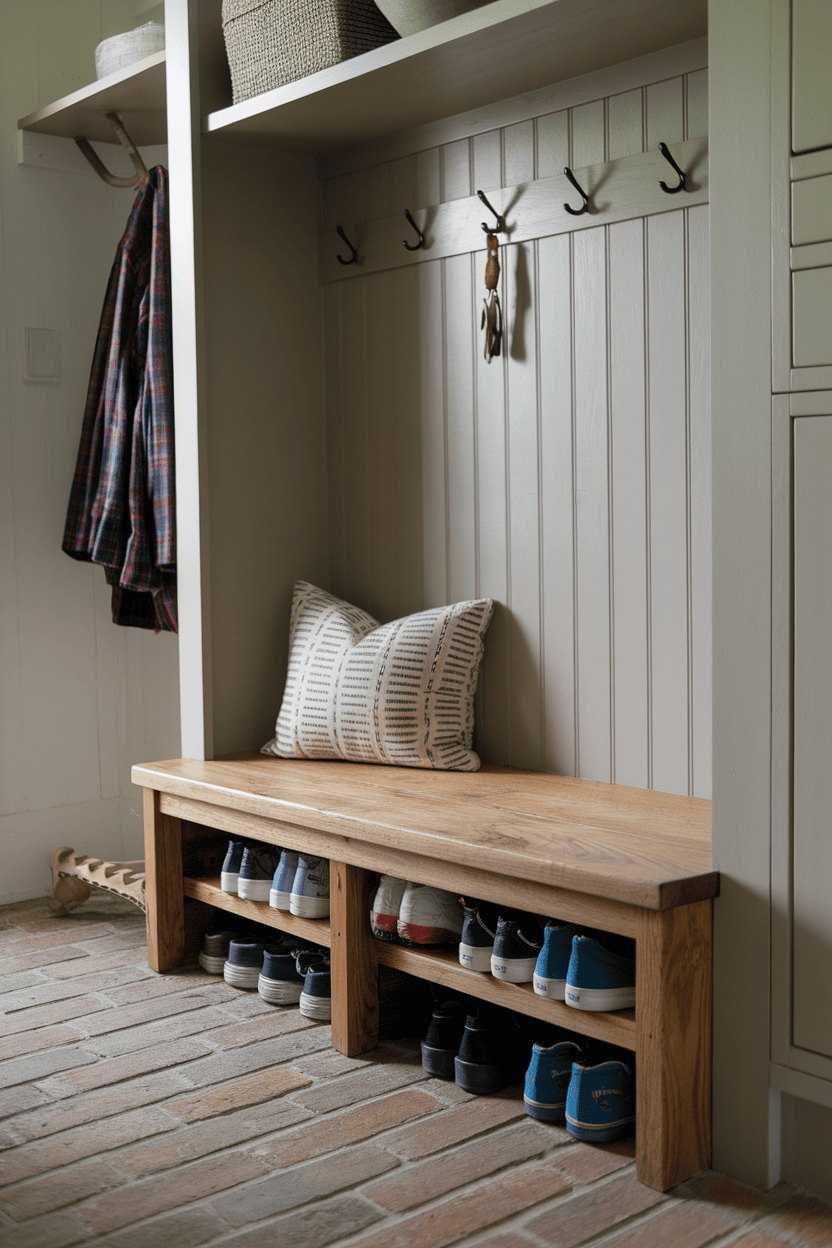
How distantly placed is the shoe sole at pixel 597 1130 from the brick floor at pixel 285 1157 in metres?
0.02

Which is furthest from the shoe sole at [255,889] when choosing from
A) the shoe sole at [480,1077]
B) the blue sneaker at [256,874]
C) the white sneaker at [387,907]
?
the shoe sole at [480,1077]

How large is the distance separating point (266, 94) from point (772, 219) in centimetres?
122

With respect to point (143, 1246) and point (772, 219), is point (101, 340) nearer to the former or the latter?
point (772, 219)

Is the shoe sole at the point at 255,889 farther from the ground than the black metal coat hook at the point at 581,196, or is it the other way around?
the black metal coat hook at the point at 581,196

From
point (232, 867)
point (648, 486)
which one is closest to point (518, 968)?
point (232, 867)

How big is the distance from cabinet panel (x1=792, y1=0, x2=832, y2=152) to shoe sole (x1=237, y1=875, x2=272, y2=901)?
1.60m

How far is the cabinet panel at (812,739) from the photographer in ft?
5.19

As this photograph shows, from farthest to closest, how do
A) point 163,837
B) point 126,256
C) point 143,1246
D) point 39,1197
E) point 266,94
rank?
point 126,256
point 163,837
point 266,94
point 39,1197
point 143,1246

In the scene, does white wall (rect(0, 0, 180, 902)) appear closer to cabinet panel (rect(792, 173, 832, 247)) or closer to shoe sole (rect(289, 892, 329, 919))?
shoe sole (rect(289, 892, 329, 919))

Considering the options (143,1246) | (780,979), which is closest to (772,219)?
(780,979)

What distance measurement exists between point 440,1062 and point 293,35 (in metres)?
1.94

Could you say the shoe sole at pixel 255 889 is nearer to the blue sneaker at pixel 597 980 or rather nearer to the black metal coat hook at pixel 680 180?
the blue sneaker at pixel 597 980

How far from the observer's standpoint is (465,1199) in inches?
64.9

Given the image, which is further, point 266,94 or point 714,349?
point 266,94
